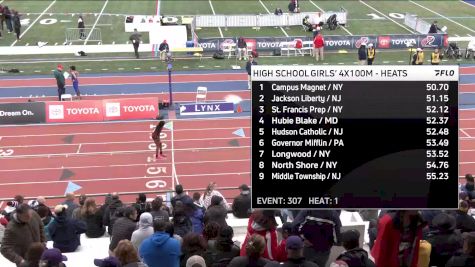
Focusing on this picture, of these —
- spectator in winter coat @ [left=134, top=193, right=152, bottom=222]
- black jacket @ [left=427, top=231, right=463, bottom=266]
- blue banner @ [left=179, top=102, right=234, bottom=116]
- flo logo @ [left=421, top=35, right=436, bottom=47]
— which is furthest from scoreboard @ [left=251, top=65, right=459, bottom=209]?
flo logo @ [left=421, top=35, right=436, bottom=47]

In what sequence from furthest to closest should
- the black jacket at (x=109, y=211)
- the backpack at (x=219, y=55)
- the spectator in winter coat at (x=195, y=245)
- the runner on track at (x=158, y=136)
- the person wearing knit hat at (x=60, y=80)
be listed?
the backpack at (x=219, y=55) < the person wearing knit hat at (x=60, y=80) < the runner on track at (x=158, y=136) < the black jacket at (x=109, y=211) < the spectator in winter coat at (x=195, y=245)

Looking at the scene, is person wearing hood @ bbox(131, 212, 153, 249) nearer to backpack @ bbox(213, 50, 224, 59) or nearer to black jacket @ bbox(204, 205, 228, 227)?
black jacket @ bbox(204, 205, 228, 227)

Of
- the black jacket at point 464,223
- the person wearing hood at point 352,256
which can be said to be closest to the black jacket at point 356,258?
the person wearing hood at point 352,256

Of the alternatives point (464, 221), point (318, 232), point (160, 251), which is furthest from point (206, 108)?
point (318, 232)

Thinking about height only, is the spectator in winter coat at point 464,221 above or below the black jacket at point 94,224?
above

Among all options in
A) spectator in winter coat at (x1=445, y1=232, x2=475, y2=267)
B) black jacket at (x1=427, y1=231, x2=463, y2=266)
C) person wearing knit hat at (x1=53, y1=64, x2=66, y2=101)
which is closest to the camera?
spectator in winter coat at (x1=445, y1=232, x2=475, y2=267)

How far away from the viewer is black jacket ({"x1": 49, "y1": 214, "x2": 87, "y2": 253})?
421 inches

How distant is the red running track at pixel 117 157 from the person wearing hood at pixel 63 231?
8143 millimetres

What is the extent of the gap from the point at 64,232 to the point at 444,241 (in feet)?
18.4

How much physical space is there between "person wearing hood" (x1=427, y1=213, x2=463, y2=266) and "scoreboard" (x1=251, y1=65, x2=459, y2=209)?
31.7 inches

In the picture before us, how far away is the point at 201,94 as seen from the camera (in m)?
27.4

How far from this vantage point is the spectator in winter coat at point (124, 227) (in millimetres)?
9984

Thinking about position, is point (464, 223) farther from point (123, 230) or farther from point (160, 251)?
point (123, 230)

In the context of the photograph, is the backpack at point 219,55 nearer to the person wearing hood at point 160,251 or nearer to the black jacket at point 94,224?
the black jacket at point 94,224
